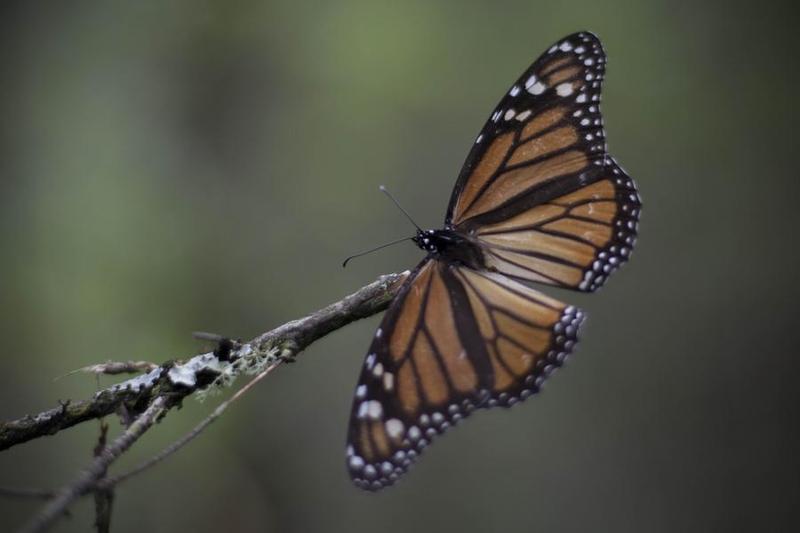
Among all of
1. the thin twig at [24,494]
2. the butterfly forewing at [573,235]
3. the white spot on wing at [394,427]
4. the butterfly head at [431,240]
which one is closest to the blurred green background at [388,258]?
the butterfly forewing at [573,235]

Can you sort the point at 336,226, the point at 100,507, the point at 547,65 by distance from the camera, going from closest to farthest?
the point at 100,507, the point at 547,65, the point at 336,226

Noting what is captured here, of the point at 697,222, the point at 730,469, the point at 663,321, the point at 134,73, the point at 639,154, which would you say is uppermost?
the point at 134,73

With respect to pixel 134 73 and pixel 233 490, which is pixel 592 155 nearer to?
pixel 233 490

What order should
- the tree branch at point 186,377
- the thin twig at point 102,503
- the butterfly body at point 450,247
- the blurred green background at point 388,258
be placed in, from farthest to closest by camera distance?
the blurred green background at point 388,258 → the butterfly body at point 450,247 → the tree branch at point 186,377 → the thin twig at point 102,503

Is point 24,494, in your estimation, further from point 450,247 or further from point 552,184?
point 552,184

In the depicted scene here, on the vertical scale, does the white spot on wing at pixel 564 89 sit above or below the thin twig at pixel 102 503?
above

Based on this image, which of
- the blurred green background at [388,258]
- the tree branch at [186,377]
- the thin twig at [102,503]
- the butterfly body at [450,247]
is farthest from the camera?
the blurred green background at [388,258]

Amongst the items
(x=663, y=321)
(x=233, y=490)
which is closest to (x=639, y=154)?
(x=663, y=321)

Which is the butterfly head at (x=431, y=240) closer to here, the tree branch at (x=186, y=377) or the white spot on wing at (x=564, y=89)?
the tree branch at (x=186, y=377)
